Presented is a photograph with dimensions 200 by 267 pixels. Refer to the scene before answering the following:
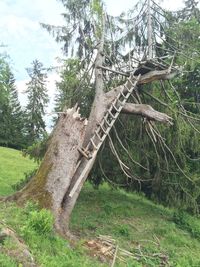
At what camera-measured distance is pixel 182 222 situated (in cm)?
1161

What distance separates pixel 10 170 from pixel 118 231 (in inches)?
451

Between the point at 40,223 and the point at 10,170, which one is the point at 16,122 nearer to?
the point at 10,170

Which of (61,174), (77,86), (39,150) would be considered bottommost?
(61,174)

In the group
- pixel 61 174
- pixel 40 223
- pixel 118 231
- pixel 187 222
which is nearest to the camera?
pixel 40 223

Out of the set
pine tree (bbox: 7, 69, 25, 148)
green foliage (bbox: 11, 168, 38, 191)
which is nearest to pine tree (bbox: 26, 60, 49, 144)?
pine tree (bbox: 7, 69, 25, 148)

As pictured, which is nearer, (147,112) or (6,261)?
(6,261)

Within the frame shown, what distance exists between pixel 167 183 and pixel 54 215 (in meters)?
4.84

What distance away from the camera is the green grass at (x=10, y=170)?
15227 millimetres

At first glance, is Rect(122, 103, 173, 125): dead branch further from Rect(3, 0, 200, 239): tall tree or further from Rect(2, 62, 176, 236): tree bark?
Rect(2, 62, 176, 236): tree bark

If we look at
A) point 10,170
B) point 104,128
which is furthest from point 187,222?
point 10,170

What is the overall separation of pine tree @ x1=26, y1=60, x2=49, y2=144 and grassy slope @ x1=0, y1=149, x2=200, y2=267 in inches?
1313

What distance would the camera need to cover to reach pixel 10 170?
2008cm

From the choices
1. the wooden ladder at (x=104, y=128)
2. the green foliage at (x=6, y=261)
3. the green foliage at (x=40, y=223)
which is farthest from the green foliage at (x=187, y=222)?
the green foliage at (x=6, y=261)

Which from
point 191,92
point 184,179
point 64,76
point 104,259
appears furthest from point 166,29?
point 191,92
